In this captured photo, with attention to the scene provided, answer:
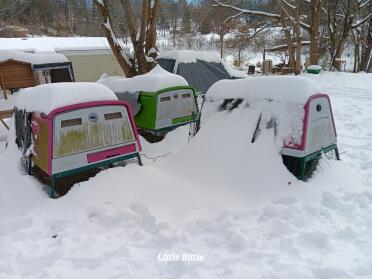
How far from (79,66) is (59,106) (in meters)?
18.3

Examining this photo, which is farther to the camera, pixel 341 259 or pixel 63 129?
pixel 63 129

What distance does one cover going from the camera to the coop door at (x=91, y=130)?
12.5ft

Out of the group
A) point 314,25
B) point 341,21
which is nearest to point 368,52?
point 341,21

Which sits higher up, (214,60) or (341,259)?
(214,60)

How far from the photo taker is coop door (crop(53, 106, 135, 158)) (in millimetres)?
3809

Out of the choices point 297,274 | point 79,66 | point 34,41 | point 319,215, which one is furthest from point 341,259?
point 34,41

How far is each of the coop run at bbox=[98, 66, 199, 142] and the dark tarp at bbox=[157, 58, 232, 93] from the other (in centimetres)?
415

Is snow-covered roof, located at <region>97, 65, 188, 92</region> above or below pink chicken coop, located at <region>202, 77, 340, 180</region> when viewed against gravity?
above

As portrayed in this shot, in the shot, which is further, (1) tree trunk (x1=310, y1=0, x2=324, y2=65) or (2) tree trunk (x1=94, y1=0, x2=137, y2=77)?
(1) tree trunk (x1=310, y1=0, x2=324, y2=65)

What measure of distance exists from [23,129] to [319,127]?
13.3 ft

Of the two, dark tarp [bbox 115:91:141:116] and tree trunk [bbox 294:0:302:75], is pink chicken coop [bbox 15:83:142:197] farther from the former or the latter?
tree trunk [bbox 294:0:302:75]

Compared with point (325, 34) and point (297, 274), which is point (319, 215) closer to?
point (297, 274)

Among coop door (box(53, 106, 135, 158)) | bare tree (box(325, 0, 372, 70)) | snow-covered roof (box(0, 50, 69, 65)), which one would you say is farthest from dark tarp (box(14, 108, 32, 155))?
bare tree (box(325, 0, 372, 70))

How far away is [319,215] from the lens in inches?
136
